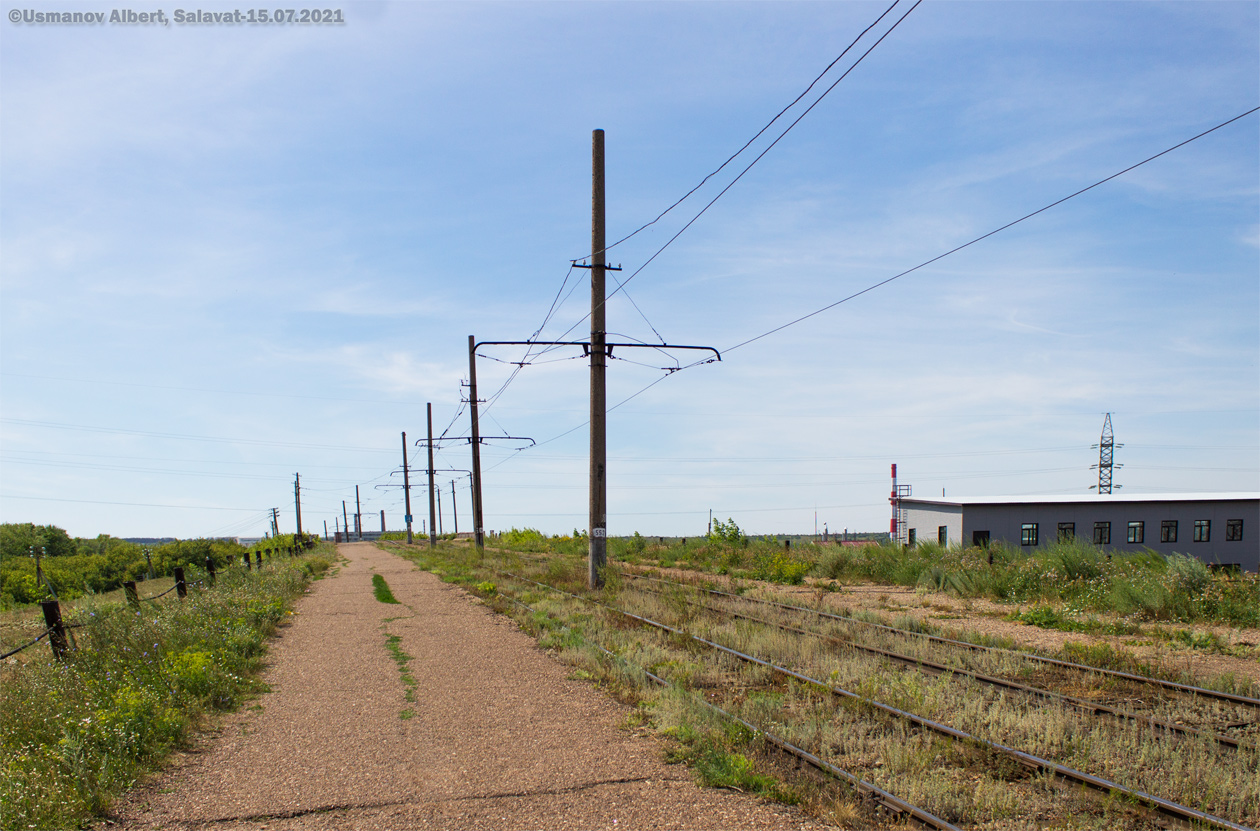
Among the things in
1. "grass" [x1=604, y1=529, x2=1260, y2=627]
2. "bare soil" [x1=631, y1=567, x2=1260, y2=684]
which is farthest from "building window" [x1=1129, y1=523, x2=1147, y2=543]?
"bare soil" [x1=631, y1=567, x2=1260, y2=684]

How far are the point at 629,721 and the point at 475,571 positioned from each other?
20931 millimetres

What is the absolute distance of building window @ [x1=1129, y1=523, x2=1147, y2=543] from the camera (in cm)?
3909

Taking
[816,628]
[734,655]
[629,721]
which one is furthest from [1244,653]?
[629,721]

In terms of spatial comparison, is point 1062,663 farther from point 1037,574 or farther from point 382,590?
point 382,590

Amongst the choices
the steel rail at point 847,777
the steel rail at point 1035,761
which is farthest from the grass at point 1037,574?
the steel rail at point 847,777

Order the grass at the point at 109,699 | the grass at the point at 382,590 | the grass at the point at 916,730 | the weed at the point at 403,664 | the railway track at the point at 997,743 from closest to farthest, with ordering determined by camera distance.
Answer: the railway track at the point at 997,743 → the grass at the point at 916,730 → the grass at the point at 109,699 → the weed at the point at 403,664 → the grass at the point at 382,590

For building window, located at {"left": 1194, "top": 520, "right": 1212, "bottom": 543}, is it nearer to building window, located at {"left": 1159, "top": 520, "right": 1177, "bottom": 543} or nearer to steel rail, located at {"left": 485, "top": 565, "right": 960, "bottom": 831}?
building window, located at {"left": 1159, "top": 520, "right": 1177, "bottom": 543}

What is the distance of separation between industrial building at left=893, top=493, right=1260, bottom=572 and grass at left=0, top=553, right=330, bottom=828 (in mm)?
32530

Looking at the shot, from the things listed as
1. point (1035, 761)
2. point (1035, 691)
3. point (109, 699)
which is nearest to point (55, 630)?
point (109, 699)

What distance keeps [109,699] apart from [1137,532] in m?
43.5

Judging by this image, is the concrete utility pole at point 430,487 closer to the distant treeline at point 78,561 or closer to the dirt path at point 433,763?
the distant treeline at point 78,561

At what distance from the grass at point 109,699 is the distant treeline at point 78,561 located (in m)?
9.55

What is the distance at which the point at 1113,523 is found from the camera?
38938mm

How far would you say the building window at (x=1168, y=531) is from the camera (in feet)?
130
